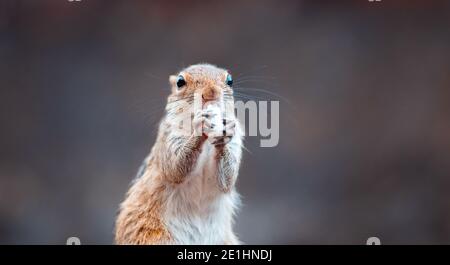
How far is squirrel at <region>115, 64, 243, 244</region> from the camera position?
1.93 metres

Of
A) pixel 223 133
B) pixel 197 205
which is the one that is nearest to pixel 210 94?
pixel 223 133

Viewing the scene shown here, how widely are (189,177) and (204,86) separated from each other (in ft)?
0.89

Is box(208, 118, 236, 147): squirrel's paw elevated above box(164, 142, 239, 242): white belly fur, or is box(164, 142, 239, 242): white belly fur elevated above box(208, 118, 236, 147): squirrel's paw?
box(208, 118, 236, 147): squirrel's paw

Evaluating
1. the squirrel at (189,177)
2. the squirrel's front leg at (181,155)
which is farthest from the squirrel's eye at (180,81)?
the squirrel's front leg at (181,155)

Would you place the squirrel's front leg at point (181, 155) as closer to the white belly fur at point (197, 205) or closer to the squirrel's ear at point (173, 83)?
the white belly fur at point (197, 205)

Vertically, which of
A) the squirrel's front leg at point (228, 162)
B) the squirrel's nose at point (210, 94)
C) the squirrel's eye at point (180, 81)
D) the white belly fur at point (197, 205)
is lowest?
the white belly fur at point (197, 205)

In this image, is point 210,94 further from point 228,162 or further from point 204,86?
point 228,162

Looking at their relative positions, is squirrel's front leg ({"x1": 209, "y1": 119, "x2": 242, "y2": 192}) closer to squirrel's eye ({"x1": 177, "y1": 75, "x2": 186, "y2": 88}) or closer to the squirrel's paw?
the squirrel's paw

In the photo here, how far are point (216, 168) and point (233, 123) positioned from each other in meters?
0.22

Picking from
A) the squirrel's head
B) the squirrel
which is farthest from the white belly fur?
the squirrel's head

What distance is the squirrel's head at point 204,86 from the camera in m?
1.90

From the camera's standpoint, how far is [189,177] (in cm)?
199
